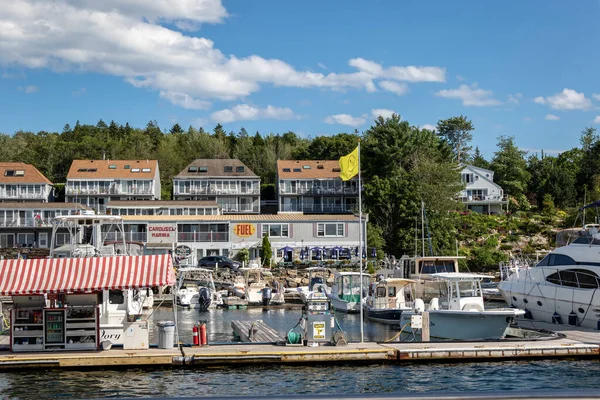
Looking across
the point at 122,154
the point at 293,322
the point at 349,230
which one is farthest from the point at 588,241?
the point at 122,154

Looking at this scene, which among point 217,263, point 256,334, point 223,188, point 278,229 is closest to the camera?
point 256,334

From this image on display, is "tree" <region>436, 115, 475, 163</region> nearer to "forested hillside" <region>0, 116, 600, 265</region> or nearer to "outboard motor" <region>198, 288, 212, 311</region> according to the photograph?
"forested hillside" <region>0, 116, 600, 265</region>

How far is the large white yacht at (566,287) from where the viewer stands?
30.7 m

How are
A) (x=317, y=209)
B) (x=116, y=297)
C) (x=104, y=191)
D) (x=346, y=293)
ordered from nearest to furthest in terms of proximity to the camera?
(x=116, y=297) → (x=346, y=293) → (x=104, y=191) → (x=317, y=209)

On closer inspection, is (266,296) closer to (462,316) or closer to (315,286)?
(315,286)

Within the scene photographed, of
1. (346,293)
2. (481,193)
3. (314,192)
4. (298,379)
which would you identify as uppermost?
(314,192)

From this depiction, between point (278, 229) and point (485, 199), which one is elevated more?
point (485, 199)

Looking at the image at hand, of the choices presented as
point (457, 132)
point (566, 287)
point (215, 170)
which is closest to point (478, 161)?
point (457, 132)

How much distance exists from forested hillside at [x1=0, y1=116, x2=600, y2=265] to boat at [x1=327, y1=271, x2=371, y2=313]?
2345cm

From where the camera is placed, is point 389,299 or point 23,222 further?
point 23,222

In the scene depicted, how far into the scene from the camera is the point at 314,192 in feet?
304

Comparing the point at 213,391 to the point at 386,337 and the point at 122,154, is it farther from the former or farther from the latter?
the point at 122,154

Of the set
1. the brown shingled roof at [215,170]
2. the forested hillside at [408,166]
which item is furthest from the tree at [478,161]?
the brown shingled roof at [215,170]

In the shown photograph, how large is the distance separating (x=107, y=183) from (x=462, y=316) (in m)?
70.3
